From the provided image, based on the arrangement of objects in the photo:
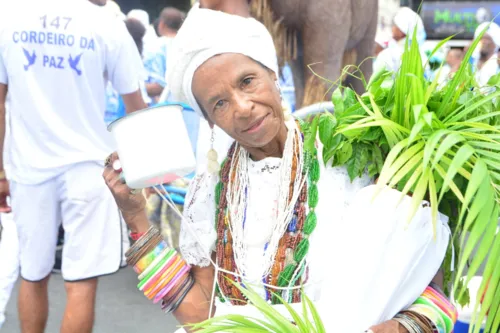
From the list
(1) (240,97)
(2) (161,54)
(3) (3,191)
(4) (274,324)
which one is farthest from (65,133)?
(2) (161,54)

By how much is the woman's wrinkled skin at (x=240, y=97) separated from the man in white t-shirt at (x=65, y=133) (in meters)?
1.56

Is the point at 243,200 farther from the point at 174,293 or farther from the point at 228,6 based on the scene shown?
the point at 228,6

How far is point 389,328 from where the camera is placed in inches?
56.6

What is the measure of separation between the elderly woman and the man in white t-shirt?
141cm

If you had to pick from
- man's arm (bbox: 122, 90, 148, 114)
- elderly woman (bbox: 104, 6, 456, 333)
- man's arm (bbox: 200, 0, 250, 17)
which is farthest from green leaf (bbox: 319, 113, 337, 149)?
man's arm (bbox: 122, 90, 148, 114)

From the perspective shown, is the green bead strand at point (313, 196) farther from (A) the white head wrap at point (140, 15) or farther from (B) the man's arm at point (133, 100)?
(A) the white head wrap at point (140, 15)

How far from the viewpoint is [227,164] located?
194 cm

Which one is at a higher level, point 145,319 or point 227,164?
point 227,164

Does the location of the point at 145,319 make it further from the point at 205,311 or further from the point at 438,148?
the point at 438,148

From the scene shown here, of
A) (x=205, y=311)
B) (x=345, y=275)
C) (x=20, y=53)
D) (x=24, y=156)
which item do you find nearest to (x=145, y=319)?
(x=24, y=156)

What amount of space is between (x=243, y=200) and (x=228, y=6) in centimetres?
152

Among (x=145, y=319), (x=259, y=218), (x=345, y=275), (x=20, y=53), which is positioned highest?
(x=345, y=275)

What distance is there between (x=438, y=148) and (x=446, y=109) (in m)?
0.19

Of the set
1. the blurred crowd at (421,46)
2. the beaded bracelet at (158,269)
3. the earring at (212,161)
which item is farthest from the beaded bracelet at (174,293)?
the blurred crowd at (421,46)
